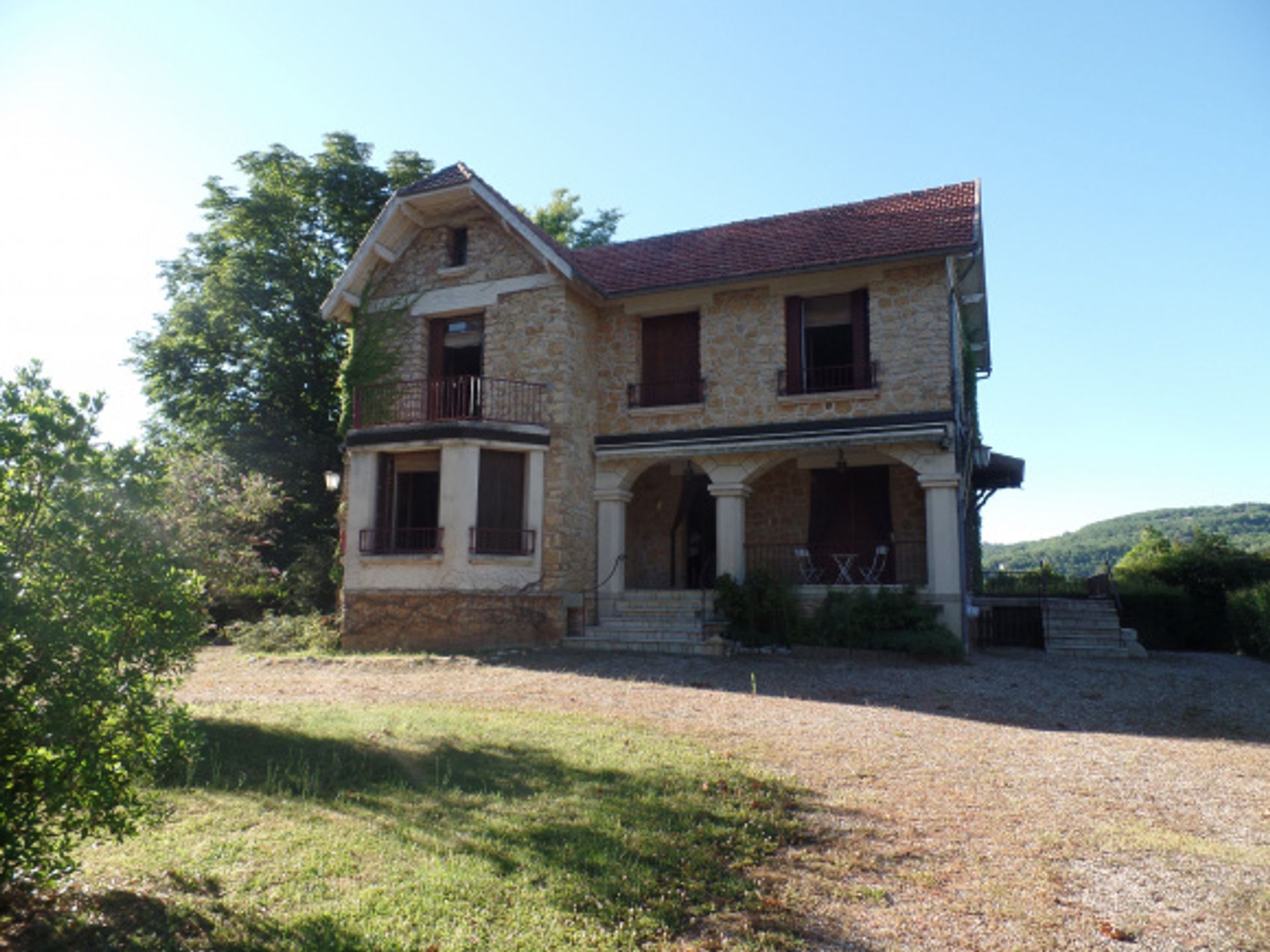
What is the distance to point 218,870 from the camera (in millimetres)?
3877

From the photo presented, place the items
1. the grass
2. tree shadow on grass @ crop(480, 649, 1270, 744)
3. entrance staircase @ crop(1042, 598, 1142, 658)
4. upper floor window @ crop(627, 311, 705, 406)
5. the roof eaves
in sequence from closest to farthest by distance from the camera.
→ 1. the grass
2. tree shadow on grass @ crop(480, 649, 1270, 744)
3. the roof eaves
4. entrance staircase @ crop(1042, 598, 1142, 658)
5. upper floor window @ crop(627, 311, 705, 406)

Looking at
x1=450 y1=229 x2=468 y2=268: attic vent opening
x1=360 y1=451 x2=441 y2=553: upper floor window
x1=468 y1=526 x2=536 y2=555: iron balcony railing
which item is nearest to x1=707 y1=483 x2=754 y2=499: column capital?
x1=468 y1=526 x2=536 y2=555: iron balcony railing

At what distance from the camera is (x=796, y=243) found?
48.2 feet

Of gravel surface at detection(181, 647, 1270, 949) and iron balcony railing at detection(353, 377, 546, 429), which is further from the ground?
iron balcony railing at detection(353, 377, 546, 429)

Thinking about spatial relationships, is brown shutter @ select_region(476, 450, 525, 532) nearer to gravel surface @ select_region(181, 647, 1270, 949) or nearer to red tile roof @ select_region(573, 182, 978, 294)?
gravel surface @ select_region(181, 647, 1270, 949)

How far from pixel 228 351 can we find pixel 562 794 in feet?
63.1

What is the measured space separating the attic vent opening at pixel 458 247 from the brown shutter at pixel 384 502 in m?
3.89

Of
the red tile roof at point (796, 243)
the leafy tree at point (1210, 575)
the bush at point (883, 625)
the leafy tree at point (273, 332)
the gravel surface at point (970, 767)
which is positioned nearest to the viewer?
the gravel surface at point (970, 767)

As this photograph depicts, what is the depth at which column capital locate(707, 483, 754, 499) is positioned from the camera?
14.4 metres

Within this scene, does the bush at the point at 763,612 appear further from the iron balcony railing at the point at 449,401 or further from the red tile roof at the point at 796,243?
the red tile roof at the point at 796,243

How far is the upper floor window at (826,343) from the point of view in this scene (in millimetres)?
14016

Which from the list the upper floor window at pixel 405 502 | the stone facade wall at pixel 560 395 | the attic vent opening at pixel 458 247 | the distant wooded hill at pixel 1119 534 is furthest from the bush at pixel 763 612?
the distant wooded hill at pixel 1119 534

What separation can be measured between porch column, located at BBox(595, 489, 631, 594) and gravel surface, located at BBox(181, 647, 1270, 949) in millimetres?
2648

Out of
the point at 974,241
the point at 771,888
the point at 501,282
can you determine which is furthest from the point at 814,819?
the point at 501,282
